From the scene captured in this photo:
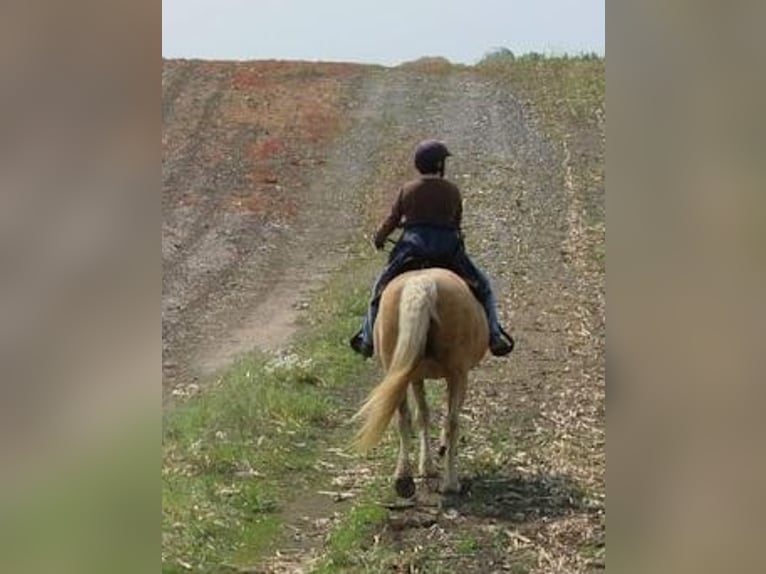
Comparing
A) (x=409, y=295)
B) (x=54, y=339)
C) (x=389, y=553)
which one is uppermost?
(x=409, y=295)

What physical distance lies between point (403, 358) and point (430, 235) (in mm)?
272

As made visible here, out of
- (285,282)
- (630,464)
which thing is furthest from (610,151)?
(285,282)

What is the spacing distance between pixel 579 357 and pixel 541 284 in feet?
0.61

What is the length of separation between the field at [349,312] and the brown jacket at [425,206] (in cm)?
3

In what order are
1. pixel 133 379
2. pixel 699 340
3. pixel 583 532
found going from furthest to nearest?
pixel 583 532 < pixel 133 379 < pixel 699 340

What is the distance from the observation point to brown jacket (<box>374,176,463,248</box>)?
8.32 feet

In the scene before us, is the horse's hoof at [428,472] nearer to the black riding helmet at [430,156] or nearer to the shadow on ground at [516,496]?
the shadow on ground at [516,496]

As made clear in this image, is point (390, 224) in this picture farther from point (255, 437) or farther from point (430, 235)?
point (255, 437)

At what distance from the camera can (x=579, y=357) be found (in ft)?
8.09

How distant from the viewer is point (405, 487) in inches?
99.4

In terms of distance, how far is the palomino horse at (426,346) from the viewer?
251cm

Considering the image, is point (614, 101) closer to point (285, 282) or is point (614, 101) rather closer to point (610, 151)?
point (610, 151)

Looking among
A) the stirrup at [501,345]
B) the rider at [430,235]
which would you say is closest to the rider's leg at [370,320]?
the rider at [430,235]

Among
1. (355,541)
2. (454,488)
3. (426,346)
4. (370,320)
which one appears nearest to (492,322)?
(426,346)
